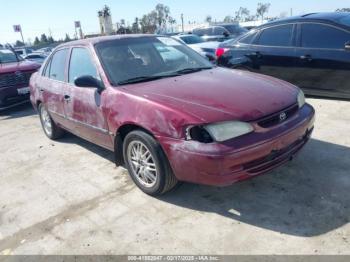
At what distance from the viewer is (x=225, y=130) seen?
9.67 feet

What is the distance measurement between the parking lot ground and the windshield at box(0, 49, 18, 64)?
593 cm

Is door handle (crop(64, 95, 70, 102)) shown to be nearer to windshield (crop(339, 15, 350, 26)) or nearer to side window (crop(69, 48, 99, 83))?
side window (crop(69, 48, 99, 83))

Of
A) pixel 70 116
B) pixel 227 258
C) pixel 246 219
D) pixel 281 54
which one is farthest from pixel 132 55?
pixel 281 54

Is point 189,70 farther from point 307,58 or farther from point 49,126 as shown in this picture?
point 49,126

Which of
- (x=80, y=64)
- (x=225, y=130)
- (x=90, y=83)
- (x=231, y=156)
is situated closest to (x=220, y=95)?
(x=225, y=130)

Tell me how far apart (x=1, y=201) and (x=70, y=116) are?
1381 millimetres

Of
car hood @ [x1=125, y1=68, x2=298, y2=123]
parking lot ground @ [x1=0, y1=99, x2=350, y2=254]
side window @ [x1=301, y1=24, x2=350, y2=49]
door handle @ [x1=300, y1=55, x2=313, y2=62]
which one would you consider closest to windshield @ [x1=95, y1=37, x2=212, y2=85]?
car hood @ [x1=125, y1=68, x2=298, y2=123]

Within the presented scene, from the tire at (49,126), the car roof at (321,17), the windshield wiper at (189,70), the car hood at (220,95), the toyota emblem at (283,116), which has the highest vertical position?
the car roof at (321,17)

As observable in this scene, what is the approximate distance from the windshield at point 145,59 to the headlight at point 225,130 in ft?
4.28

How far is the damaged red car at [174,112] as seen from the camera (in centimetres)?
297

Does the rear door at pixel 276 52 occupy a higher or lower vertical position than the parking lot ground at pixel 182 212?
higher

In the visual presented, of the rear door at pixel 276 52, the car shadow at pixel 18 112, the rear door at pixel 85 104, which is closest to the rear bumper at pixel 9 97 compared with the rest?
the car shadow at pixel 18 112

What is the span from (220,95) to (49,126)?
3683 millimetres

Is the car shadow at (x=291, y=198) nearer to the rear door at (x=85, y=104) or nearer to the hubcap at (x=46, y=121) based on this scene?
the rear door at (x=85, y=104)
